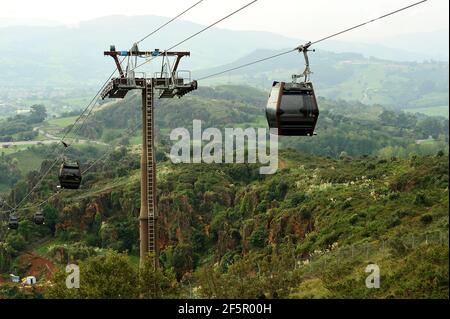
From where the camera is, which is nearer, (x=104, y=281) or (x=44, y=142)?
(x=104, y=281)

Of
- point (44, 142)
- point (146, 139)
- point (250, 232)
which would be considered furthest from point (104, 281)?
point (44, 142)

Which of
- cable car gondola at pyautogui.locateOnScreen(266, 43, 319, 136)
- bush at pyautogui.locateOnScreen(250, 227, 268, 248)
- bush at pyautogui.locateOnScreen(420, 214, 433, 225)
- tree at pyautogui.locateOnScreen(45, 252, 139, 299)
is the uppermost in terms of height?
cable car gondola at pyautogui.locateOnScreen(266, 43, 319, 136)

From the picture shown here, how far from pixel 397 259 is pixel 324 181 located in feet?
127

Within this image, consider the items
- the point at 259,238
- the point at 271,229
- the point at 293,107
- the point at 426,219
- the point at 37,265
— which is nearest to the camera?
the point at 293,107

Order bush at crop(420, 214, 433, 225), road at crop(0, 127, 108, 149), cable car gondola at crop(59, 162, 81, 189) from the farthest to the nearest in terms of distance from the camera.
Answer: road at crop(0, 127, 108, 149), bush at crop(420, 214, 433, 225), cable car gondola at crop(59, 162, 81, 189)

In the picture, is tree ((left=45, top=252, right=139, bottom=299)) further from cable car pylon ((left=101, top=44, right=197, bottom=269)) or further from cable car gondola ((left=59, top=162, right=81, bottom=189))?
cable car gondola ((left=59, top=162, right=81, bottom=189))

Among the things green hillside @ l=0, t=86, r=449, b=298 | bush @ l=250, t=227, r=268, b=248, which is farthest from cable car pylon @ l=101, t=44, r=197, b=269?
bush @ l=250, t=227, r=268, b=248

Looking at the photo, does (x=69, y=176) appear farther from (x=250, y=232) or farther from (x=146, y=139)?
(x=250, y=232)

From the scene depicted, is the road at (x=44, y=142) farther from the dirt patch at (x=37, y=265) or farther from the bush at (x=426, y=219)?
the bush at (x=426, y=219)

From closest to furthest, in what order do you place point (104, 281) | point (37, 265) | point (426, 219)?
point (104, 281), point (426, 219), point (37, 265)

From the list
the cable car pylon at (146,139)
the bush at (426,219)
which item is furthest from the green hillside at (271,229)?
the cable car pylon at (146,139)

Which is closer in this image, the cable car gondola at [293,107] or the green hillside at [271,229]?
the cable car gondola at [293,107]

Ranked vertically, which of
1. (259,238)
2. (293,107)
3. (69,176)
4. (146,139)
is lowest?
(259,238)
